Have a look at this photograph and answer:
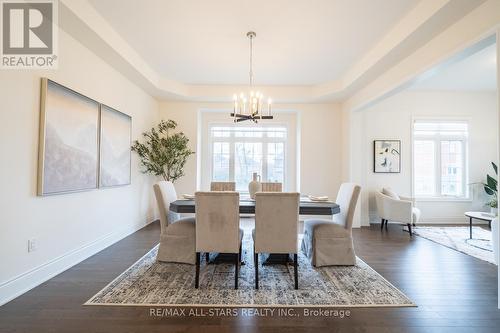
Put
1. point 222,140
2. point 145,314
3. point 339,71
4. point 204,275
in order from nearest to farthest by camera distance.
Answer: point 145,314 → point 204,275 → point 339,71 → point 222,140

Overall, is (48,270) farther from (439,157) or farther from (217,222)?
(439,157)

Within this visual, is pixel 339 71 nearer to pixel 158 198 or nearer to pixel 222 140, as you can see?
pixel 222 140

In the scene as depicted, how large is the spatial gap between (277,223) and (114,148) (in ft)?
9.26

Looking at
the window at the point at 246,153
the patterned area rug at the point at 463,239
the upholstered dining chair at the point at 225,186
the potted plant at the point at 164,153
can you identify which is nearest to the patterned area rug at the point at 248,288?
the upholstered dining chair at the point at 225,186

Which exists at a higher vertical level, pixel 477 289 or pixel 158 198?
pixel 158 198

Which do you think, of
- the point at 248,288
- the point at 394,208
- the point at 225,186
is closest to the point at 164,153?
the point at 225,186

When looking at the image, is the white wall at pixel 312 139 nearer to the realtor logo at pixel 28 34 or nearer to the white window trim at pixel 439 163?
the white window trim at pixel 439 163

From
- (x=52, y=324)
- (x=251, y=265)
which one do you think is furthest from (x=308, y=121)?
(x=52, y=324)

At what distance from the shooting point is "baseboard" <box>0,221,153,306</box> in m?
2.13

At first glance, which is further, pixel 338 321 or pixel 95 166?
pixel 95 166

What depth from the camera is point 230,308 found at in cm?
205

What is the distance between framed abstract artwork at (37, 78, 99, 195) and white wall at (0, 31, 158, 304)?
73 mm

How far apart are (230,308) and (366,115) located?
16.2ft

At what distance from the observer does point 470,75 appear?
4.57 metres
